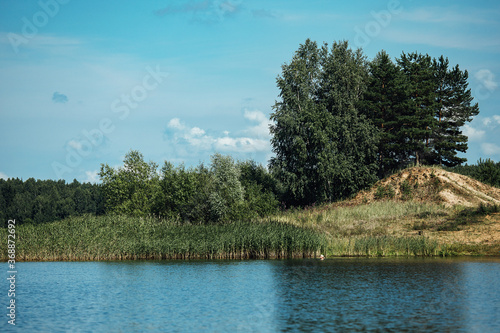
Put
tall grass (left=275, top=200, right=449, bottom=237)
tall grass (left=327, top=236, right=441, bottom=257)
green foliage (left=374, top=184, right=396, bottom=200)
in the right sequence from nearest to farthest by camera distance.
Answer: tall grass (left=327, top=236, right=441, bottom=257) < tall grass (left=275, top=200, right=449, bottom=237) < green foliage (left=374, top=184, right=396, bottom=200)

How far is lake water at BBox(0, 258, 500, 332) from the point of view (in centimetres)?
2236

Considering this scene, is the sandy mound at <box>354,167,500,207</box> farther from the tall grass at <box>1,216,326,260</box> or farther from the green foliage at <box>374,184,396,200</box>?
the tall grass at <box>1,216,326,260</box>

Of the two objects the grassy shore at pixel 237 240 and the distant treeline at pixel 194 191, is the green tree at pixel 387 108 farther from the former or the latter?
the grassy shore at pixel 237 240

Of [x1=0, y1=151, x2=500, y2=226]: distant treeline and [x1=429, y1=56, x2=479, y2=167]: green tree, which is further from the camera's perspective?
[x1=429, y1=56, x2=479, y2=167]: green tree

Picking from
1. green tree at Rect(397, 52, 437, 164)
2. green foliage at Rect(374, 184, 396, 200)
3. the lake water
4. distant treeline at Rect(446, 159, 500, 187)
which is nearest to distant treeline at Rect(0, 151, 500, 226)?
distant treeline at Rect(446, 159, 500, 187)

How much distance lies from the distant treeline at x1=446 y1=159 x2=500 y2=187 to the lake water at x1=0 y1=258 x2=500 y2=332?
37880 millimetres

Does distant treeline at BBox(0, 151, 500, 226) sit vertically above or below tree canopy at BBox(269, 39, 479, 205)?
below

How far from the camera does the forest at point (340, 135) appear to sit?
252ft

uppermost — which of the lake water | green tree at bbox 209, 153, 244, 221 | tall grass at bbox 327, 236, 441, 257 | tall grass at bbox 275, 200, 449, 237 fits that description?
green tree at bbox 209, 153, 244, 221

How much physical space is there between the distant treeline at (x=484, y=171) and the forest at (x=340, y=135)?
0.46 ft

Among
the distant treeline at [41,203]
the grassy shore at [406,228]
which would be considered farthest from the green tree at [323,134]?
the distant treeline at [41,203]

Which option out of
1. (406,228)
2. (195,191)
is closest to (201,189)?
(195,191)

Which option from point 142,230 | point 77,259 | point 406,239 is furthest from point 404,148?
point 77,259

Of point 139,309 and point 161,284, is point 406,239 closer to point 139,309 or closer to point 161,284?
point 161,284
